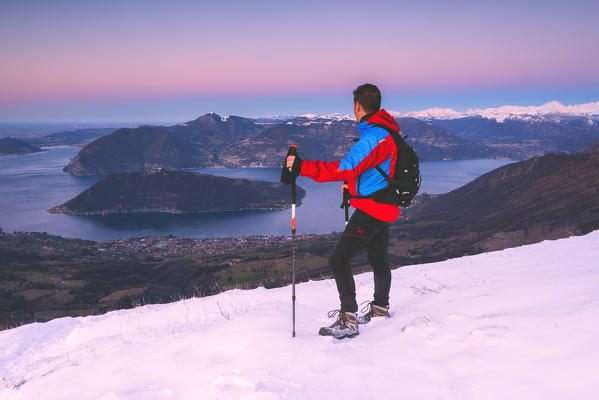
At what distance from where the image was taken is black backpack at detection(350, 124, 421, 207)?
499cm

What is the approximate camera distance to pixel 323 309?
21.8 feet

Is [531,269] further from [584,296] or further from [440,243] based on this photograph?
[440,243]

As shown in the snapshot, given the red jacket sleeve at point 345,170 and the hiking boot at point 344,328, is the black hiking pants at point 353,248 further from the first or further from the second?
the red jacket sleeve at point 345,170

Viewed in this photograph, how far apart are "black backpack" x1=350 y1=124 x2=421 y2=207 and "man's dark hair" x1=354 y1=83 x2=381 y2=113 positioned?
19.8 inches

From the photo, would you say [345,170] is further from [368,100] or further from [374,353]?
[374,353]

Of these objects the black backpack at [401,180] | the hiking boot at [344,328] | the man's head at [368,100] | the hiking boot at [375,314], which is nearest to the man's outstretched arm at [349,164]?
the black backpack at [401,180]

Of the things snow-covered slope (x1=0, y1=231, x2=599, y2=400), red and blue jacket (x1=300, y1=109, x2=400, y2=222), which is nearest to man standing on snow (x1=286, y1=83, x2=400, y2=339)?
red and blue jacket (x1=300, y1=109, x2=400, y2=222)

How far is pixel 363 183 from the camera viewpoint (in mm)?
5051

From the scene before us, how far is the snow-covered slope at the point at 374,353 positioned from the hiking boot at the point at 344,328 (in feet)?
0.42

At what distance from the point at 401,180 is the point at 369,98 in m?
1.30

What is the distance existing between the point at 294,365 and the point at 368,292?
13.6ft

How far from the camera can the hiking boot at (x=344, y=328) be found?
193 inches

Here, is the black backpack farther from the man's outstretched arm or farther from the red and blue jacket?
the man's outstretched arm

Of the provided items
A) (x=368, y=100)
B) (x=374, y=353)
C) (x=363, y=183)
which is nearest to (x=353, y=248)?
(x=363, y=183)
